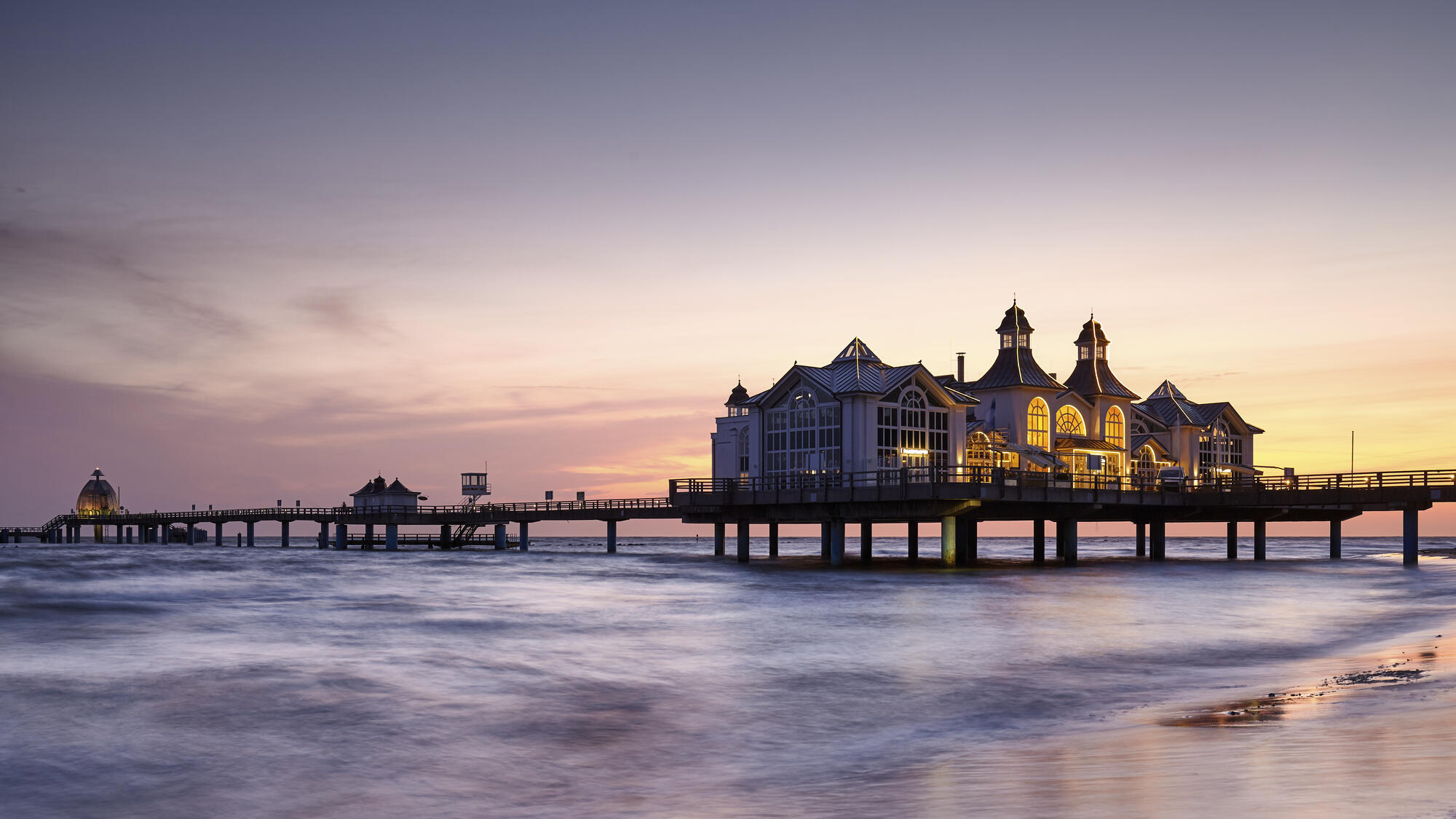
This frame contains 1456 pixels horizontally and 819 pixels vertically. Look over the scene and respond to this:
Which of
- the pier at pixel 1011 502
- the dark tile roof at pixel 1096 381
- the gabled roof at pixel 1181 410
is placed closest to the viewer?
the pier at pixel 1011 502

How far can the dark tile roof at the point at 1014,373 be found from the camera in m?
65.0

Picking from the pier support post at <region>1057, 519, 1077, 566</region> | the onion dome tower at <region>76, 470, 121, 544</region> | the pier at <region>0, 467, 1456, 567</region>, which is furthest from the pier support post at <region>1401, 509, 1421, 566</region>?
the onion dome tower at <region>76, 470, 121, 544</region>

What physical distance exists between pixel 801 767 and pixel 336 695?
27.6 ft

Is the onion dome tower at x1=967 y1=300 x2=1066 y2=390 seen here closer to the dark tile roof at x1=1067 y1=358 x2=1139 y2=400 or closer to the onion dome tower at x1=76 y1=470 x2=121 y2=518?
the dark tile roof at x1=1067 y1=358 x2=1139 y2=400

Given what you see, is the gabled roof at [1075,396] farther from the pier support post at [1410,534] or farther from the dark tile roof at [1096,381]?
the pier support post at [1410,534]

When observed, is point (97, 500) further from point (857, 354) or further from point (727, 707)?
point (727, 707)

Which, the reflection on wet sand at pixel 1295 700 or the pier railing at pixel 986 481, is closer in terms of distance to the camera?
the reflection on wet sand at pixel 1295 700

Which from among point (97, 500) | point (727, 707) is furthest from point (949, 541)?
point (97, 500)

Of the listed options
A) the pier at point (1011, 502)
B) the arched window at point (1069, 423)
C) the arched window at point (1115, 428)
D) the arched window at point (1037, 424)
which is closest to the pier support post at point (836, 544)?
the pier at point (1011, 502)

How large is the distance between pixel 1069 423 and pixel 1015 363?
214 inches

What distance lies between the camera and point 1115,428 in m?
71.3

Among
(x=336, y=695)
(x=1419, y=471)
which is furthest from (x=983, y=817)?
(x=1419, y=471)

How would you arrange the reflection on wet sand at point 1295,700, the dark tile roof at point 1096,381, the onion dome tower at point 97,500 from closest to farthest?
the reflection on wet sand at point 1295,700 → the dark tile roof at point 1096,381 → the onion dome tower at point 97,500

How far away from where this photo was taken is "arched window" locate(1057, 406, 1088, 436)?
67375 millimetres
